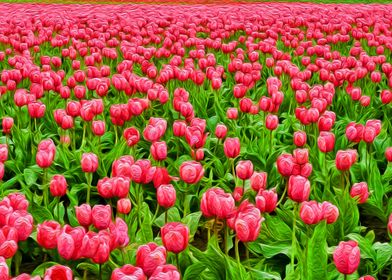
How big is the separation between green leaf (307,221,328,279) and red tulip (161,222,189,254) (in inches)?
22.4

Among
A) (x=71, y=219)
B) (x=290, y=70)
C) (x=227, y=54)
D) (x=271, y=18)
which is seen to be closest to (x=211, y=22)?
(x=271, y=18)

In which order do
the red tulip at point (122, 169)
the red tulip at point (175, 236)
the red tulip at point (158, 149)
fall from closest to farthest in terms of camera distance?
the red tulip at point (175, 236)
the red tulip at point (122, 169)
the red tulip at point (158, 149)

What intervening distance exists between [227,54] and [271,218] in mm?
4745

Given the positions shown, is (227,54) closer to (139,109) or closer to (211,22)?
(211,22)

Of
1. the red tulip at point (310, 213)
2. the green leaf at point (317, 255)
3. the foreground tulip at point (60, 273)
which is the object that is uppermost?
the foreground tulip at point (60, 273)

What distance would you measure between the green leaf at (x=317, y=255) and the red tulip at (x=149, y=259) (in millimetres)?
718

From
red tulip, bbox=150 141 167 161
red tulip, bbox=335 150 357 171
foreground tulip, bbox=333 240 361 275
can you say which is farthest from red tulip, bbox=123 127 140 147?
foreground tulip, bbox=333 240 361 275

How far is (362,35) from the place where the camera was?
8188mm

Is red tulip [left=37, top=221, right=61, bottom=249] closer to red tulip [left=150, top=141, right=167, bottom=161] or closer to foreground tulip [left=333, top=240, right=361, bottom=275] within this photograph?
foreground tulip [left=333, top=240, right=361, bottom=275]

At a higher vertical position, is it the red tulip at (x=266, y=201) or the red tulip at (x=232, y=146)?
the red tulip at (x=266, y=201)

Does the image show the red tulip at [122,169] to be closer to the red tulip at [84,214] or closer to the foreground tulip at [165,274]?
the red tulip at [84,214]

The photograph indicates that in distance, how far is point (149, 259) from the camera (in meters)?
2.15

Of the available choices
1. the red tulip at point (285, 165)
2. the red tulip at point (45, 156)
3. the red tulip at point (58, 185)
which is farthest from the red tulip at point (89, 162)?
the red tulip at point (285, 165)

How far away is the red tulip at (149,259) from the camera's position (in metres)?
2.14
